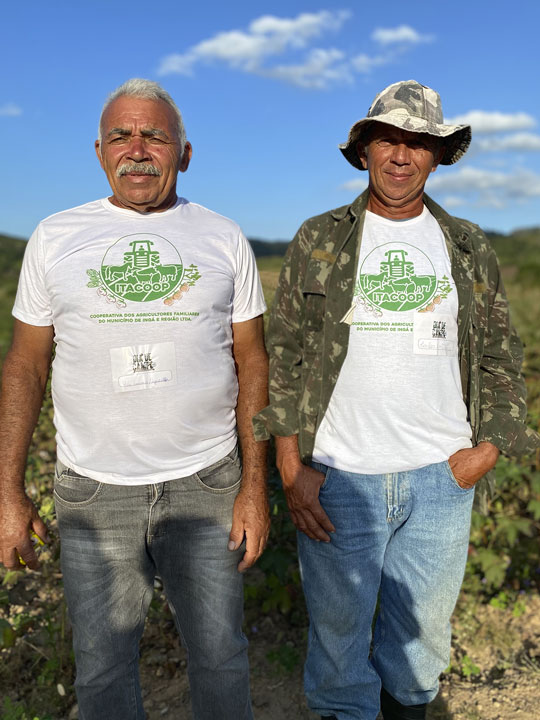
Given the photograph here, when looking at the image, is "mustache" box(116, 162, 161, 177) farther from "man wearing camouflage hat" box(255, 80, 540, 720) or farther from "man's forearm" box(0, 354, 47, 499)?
"man's forearm" box(0, 354, 47, 499)

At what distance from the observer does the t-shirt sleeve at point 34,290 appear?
205 cm

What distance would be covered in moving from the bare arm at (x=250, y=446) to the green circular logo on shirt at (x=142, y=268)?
13.0 inches

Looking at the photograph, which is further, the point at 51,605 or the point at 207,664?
the point at 51,605

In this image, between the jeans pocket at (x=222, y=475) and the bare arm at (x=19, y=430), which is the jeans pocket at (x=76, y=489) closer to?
the bare arm at (x=19, y=430)

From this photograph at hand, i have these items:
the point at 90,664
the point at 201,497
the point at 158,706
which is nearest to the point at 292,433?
the point at 201,497

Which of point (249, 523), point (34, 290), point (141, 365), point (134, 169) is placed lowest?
point (249, 523)

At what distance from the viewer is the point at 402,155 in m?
2.17

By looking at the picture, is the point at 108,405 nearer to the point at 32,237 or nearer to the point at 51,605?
the point at 32,237

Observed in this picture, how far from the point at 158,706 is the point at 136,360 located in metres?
1.95

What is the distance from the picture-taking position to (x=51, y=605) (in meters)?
3.27

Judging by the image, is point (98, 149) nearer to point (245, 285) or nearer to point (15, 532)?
point (245, 285)

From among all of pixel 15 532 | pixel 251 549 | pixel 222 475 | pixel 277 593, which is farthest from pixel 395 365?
pixel 277 593

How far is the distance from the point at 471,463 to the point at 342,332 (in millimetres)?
696

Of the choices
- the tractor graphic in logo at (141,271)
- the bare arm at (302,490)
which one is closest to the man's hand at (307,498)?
the bare arm at (302,490)
